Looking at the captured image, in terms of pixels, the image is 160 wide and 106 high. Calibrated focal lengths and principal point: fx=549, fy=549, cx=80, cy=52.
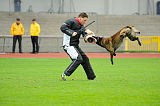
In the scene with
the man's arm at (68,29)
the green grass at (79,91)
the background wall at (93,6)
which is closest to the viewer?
the green grass at (79,91)

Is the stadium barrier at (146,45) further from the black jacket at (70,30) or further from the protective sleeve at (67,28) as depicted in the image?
the protective sleeve at (67,28)

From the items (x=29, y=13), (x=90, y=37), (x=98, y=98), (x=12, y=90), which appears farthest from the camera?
(x=29, y=13)

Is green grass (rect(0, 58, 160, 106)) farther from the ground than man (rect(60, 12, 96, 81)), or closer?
closer

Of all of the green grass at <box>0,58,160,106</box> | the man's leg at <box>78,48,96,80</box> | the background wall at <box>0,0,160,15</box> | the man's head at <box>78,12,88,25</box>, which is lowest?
the green grass at <box>0,58,160,106</box>

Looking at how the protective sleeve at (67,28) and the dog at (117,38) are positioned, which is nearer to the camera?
the protective sleeve at (67,28)

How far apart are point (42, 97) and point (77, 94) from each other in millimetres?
854

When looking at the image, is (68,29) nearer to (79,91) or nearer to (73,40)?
(73,40)

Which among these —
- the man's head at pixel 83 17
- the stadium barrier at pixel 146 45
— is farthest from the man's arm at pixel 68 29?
the stadium barrier at pixel 146 45

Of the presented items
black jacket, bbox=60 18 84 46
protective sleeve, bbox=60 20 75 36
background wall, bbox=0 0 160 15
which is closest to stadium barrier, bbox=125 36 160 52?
background wall, bbox=0 0 160 15

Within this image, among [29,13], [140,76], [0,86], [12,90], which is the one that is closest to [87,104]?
[12,90]

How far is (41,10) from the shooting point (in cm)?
3841

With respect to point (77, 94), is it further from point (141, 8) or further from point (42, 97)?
point (141, 8)

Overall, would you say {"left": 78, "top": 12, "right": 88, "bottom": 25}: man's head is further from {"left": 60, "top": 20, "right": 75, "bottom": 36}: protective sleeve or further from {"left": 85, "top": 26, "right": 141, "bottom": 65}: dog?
{"left": 85, "top": 26, "right": 141, "bottom": 65}: dog

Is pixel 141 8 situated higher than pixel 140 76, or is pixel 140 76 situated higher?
pixel 141 8
